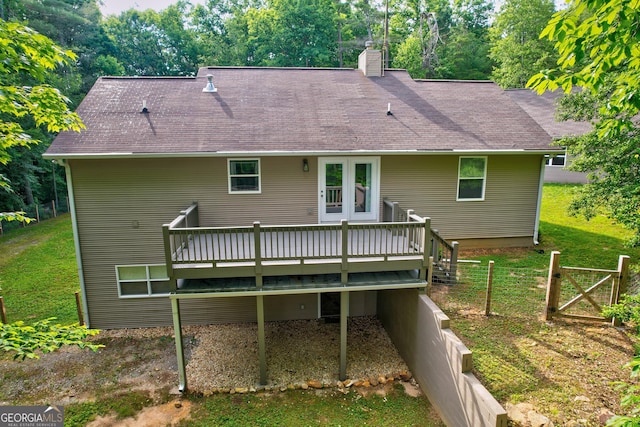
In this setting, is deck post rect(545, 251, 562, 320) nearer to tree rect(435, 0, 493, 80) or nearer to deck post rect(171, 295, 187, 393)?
deck post rect(171, 295, 187, 393)

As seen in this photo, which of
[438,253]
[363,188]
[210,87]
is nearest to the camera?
[438,253]

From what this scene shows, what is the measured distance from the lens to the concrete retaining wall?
4938mm

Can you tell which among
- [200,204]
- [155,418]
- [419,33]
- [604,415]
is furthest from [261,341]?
[419,33]

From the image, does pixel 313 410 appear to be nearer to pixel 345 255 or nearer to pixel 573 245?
pixel 345 255

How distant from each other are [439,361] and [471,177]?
583 cm

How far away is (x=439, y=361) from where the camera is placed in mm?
6199

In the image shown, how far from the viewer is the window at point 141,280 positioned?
9367 mm

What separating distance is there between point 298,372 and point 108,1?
41980 mm

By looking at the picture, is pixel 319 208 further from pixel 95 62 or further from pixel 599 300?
pixel 95 62

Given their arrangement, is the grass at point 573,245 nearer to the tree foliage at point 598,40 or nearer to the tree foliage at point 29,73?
the tree foliage at point 598,40

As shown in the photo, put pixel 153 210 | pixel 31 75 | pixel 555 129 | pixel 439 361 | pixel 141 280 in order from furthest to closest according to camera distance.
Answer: pixel 555 129, pixel 141 280, pixel 153 210, pixel 439 361, pixel 31 75

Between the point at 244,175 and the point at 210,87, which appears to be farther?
the point at 210,87

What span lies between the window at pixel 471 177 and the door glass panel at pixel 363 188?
2.61m

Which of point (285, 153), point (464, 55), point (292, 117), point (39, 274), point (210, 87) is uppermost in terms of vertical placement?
point (464, 55)
